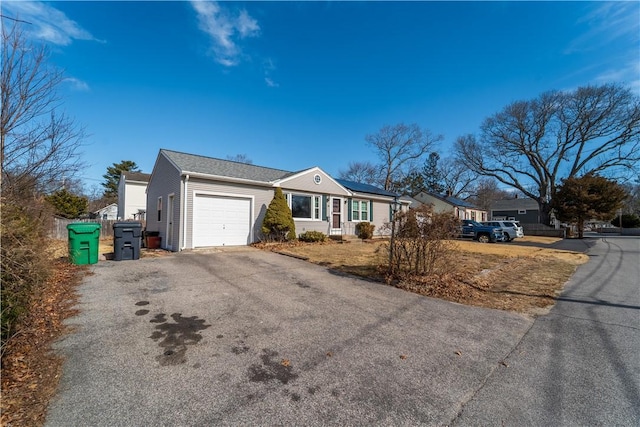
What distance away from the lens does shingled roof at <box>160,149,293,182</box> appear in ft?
36.2

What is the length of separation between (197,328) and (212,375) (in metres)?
1.23

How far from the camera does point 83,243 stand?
727 centimetres

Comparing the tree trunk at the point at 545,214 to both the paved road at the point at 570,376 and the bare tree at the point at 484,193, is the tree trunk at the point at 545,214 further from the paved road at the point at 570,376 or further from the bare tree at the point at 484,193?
the paved road at the point at 570,376

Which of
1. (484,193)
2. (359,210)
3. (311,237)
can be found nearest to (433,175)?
(484,193)

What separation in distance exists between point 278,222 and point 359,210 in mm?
7087

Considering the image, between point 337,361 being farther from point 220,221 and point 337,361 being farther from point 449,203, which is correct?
point 449,203

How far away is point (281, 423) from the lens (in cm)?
206

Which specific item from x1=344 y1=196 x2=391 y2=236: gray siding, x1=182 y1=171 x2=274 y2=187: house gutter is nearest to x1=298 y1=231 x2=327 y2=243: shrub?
x1=182 y1=171 x2=274 y2=187: house gutter

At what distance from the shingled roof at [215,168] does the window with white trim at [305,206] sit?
54.0 inches

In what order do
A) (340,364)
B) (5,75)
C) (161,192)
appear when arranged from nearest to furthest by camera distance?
(340,364) → (5,75) → (161,192)

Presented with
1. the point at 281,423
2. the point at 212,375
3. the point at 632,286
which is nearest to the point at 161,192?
the point at 212,375

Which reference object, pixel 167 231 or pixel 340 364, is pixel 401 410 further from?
pixel 167 231

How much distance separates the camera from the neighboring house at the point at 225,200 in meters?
10.6

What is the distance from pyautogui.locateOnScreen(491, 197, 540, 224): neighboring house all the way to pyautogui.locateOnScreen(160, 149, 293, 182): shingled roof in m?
46.4
